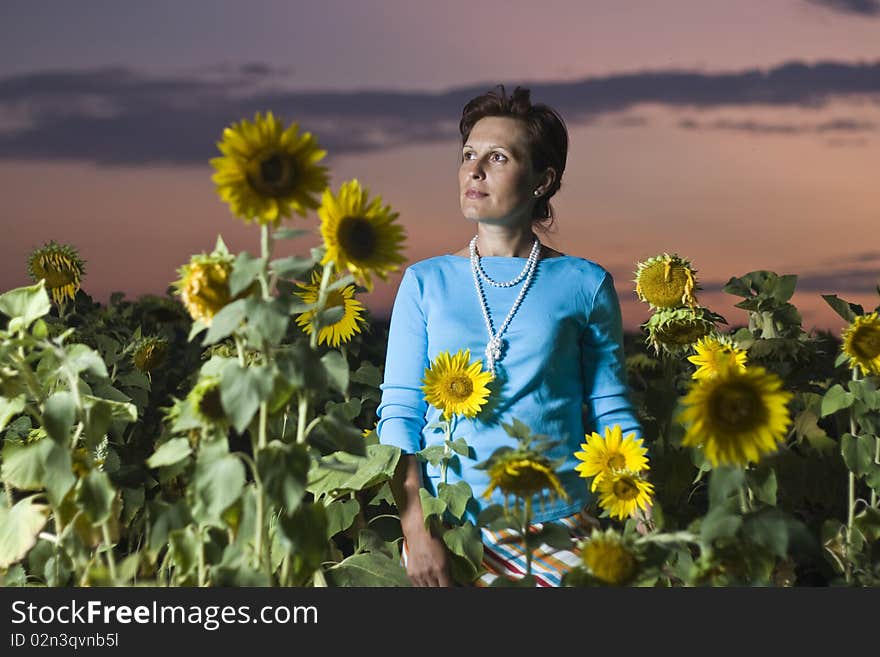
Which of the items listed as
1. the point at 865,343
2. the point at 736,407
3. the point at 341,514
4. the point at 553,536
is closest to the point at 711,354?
the point at 865,343

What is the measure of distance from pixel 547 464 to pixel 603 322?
3.50 ft

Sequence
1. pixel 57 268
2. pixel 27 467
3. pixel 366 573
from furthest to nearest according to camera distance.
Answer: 1. pixel 57 268
2. pixel 366 573
3. pixel 27 467

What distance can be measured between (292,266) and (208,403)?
206mm

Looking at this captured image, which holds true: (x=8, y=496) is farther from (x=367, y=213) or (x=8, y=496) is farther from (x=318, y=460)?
(x=367, y=213)

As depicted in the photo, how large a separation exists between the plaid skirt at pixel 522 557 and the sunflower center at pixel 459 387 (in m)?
0.30

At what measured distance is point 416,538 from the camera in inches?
86.5

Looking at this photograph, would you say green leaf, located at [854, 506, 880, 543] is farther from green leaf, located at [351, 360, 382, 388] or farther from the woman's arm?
green leaf, located at [351, 360, 382, 388]

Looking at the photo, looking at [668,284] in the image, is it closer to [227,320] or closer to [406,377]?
[406,377]

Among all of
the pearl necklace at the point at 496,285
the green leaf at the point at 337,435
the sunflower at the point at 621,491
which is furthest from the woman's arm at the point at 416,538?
the green leaf at the point at 337,435

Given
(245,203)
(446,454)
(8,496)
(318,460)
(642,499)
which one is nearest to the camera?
(245,203)

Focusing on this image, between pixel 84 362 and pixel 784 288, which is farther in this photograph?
pixel 784 288

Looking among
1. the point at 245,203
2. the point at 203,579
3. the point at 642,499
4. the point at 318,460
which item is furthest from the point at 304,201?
the point at 642,499

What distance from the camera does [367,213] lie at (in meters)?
1.41

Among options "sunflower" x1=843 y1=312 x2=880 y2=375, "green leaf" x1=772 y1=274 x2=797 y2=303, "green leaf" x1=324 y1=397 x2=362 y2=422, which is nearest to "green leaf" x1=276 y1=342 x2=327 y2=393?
"sunflower" x1=843 y1=312 x2=880 y2=375
